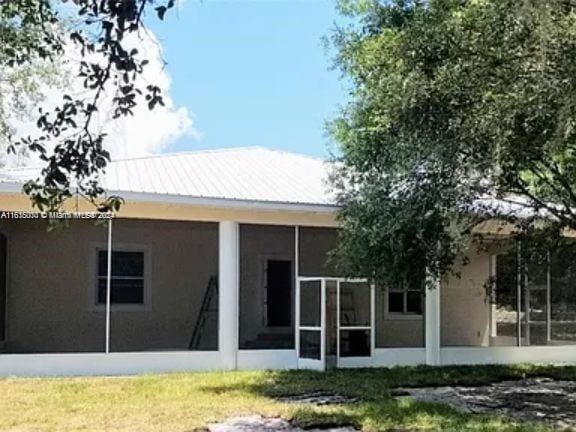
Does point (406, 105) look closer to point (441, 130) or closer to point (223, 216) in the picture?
point (441, 130)

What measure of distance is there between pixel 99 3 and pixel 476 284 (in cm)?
1684

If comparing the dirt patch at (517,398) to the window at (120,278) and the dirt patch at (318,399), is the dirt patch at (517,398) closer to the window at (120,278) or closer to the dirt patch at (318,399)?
the dirt patch at (318,399)

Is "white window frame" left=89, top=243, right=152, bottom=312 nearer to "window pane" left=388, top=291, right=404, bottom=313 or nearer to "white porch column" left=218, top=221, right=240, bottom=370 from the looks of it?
"white porch column" left=218, top=221, right=240, bottom=370

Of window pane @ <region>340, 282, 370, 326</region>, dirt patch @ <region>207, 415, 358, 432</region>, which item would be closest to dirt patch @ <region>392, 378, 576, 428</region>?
dirt patch @ <region>207, 415, 358, 432</region>

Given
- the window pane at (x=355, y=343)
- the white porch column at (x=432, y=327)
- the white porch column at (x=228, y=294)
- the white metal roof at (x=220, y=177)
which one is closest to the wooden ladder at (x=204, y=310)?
the white porch column at (x=228, y=294)

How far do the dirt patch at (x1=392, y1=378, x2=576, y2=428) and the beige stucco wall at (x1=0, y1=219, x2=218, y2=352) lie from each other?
590 centimetres

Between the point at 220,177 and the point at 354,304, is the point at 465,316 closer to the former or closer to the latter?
the point at 354,304

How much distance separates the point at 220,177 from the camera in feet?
57.6

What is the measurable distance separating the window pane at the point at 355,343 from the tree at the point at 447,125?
→ 3309 millimetres

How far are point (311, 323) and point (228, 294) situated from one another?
5.80ft

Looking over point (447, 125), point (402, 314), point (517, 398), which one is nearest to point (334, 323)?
point (402, 314)

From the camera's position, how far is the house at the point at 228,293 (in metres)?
15.2

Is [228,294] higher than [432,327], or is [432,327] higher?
[228,294]

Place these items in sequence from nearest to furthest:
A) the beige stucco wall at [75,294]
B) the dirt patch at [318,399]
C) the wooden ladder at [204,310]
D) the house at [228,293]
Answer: the dirt patch at [318,399] → the house at [228,293] → the beige stucco wall at [75,294] → the wooden ladder at [204,310]
